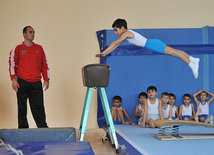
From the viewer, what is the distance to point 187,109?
608 cm

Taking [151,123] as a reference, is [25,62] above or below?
above

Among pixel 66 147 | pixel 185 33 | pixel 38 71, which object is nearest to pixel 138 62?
pixel 185 33

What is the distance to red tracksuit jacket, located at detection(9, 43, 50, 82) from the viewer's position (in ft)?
15.2

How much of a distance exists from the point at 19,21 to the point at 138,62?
2.76 meters

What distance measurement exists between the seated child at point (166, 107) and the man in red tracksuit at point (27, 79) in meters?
2.45

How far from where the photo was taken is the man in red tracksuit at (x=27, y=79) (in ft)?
15.0

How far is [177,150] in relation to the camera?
292 cm

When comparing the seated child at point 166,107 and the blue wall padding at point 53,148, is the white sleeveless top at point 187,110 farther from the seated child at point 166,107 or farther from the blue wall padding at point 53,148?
the blue wall padding at point 53,148

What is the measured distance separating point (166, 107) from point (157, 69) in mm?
884

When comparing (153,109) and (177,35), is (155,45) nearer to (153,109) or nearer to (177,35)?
(153,109)

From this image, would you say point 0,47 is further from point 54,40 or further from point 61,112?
point 61,112

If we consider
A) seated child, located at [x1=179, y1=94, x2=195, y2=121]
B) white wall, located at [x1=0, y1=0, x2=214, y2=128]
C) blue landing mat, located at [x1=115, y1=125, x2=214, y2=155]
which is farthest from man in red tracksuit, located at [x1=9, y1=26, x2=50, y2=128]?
seated child, located at [x1=179, y1=94, x2=195, y2=121]

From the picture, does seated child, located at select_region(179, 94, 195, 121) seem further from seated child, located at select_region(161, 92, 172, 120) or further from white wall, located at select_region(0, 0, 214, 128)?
white wall, located at select_region(0, 0, 214, 128)

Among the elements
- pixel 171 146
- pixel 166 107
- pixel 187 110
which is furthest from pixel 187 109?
pixel 171 146
